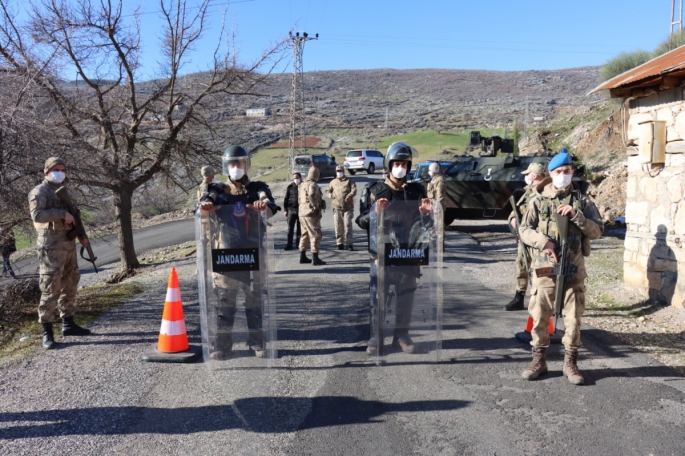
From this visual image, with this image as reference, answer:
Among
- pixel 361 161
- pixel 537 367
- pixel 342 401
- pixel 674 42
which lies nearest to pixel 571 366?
pixel 537 367

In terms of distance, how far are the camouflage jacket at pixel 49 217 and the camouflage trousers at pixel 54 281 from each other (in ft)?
0.30

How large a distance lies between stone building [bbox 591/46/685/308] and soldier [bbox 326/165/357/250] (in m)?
5.50

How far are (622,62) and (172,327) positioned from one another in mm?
29243

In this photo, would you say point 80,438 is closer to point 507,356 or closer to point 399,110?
point 507,356

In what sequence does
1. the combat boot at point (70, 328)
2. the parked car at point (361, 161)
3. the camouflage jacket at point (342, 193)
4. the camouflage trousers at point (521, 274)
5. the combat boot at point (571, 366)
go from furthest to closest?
the parked car at point (361, 161) < the camouflage jacket at point (342, 193) < the camouflage trousers at point (521, 274) < the combat boot at point (70, 328) < the combat boot at point (571, 366)

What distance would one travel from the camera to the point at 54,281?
595 cm

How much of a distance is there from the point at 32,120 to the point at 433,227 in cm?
580

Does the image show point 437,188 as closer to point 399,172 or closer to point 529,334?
point 529,334

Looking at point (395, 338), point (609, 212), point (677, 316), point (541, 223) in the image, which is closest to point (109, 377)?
point (395, 338)

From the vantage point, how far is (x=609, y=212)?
615 inches

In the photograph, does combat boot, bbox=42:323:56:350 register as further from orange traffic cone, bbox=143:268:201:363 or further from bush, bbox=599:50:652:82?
bush, bbox=599:50:652:82

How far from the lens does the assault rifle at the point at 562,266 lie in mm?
4664

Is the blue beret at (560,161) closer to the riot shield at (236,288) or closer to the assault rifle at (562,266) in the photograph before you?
the assault rifle at (562,266)

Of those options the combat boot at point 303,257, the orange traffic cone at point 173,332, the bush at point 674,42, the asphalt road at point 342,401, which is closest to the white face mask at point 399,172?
the asphalt road at point 342,401
